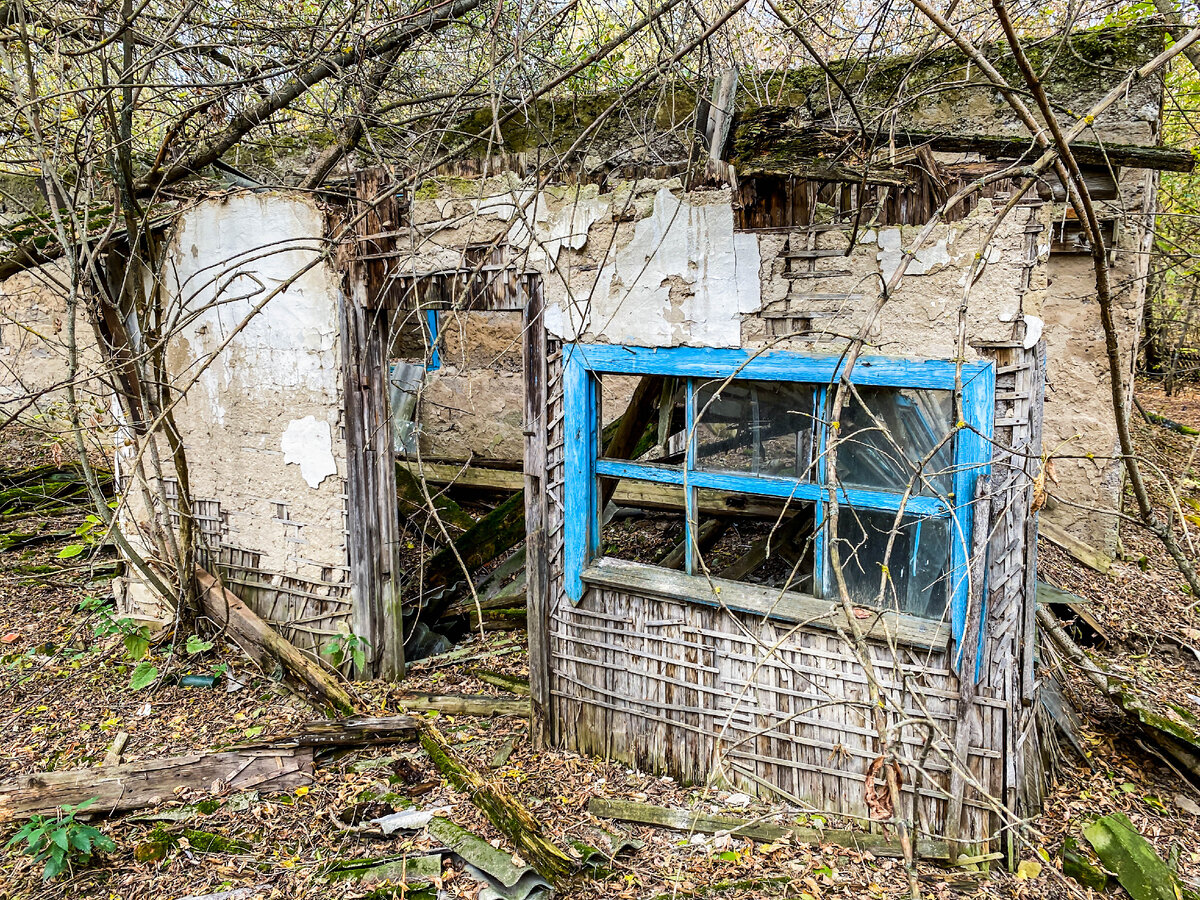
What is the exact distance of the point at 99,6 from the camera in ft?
15.4

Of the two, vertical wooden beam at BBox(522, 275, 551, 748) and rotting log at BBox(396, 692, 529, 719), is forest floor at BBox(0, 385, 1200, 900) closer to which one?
rotting log at BBox(396, 692, 529, 719)

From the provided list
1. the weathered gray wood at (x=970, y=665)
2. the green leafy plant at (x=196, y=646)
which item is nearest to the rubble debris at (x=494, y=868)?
the weathered gray wood at (x=970, y=665)

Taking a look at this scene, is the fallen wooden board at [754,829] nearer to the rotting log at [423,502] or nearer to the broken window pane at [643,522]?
the broken window pane at [643,522]

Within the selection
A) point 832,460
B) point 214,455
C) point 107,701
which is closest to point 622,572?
point 832,460

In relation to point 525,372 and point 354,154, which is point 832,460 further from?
point 354,154

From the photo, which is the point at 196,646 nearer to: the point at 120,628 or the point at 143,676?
the point at 143,676

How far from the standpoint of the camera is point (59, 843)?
3.58m

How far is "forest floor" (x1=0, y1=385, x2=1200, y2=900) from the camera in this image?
11.7 feet

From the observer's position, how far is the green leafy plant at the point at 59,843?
3576mm

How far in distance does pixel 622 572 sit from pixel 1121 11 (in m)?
5.11

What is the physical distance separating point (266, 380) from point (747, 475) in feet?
10.9

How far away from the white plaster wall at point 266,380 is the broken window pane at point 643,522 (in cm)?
205

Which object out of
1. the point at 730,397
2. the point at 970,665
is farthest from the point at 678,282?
the point at 970,665

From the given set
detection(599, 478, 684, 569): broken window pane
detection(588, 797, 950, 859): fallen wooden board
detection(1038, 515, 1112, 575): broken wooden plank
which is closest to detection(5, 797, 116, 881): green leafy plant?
detection(588, 797, 950, 859): fallen wooden board
